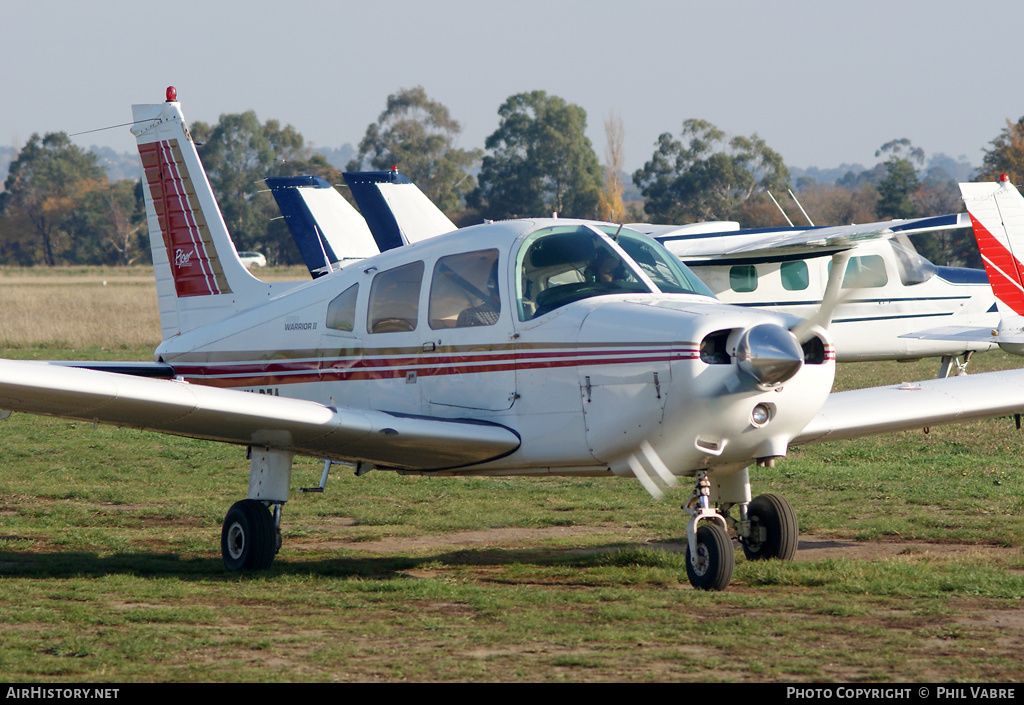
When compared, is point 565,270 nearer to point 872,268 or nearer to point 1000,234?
point 1000,234

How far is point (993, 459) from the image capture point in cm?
1349

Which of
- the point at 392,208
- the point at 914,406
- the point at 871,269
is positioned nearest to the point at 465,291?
Answer: the point at 914,406

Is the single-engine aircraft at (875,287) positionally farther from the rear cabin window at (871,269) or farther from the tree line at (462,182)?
the tree line at (462,182)

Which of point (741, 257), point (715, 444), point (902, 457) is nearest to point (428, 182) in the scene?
point (741, 257)

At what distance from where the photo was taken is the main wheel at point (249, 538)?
8.35 meters

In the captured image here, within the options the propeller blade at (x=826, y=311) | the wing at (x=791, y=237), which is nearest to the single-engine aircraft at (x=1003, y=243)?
the wing at (x=791, y=237)

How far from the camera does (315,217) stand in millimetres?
23141

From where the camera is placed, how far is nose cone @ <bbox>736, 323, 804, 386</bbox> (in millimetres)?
6316

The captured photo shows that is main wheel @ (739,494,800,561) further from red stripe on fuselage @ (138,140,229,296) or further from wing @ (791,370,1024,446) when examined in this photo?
red stripe on fuselage @ (138,140,229,296)

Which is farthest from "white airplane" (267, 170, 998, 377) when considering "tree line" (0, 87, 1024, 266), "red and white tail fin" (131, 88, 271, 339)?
"tree line" (0, 87, 1024, 266)

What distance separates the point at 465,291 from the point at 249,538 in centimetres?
250

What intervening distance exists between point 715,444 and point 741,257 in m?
14.0

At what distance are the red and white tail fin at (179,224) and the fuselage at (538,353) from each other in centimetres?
145
